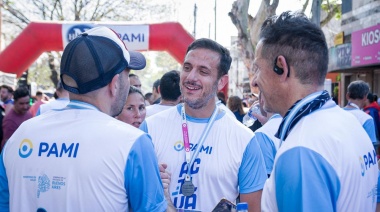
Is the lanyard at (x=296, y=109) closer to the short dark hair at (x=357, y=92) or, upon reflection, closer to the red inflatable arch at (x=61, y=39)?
the short dark hair at (x=357, y=92)

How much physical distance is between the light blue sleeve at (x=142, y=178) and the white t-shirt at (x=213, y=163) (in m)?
1.01

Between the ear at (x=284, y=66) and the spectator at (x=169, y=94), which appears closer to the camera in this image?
the ear at (x=284, y=66)

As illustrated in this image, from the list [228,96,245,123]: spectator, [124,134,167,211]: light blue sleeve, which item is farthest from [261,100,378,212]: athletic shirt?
[228,96,245,123]: spectator

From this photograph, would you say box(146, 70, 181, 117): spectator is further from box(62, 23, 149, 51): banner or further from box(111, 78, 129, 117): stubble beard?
box(62, 23, 149, 51): banner

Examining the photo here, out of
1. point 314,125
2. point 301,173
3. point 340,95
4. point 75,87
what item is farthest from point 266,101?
point 340,95

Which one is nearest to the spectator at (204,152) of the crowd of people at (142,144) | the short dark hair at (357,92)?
the crowd of people at (142,144)

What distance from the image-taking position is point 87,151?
7.41 feet

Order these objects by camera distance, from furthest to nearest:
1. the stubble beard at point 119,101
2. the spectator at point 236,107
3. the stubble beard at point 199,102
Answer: the spectator at point 236,107
the stubble beard at point 199,102
the stubble beard at point 119,101

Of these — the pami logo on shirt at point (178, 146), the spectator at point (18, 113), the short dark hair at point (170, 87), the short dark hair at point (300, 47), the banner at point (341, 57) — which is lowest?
the spectator at point (18, 113)

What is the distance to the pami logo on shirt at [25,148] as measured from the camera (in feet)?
7.80

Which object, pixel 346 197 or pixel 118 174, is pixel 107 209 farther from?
pixel 346 197

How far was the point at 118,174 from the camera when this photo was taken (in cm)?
224

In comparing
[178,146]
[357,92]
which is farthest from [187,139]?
[357,92]

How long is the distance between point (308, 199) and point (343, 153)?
0.25 meters
